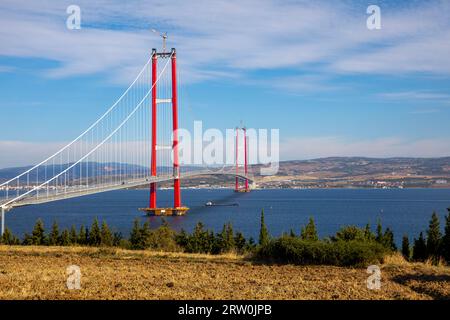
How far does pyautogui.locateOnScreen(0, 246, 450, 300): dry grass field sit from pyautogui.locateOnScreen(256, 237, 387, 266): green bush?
0.35m

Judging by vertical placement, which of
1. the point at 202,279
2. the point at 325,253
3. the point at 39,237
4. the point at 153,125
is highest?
the point at 153,125

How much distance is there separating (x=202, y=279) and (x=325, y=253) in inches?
116

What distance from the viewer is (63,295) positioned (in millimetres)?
7777

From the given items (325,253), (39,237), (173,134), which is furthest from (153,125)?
(325,253)

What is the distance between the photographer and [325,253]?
1134cm

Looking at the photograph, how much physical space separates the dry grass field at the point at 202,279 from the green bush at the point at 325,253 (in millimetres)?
355

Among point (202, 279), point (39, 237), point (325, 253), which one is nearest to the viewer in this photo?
point (202, 279)

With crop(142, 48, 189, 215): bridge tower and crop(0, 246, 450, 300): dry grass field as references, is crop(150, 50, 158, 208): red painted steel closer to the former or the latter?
crop(142, 48, 189, 215): bridge tower

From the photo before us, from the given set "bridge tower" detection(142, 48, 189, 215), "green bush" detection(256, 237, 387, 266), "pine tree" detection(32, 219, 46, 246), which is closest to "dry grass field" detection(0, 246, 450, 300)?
"green bush" detection(256, 237, 387, 266)

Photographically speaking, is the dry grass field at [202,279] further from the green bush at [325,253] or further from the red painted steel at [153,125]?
the red painted steel at [153,125]

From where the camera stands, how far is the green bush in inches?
439

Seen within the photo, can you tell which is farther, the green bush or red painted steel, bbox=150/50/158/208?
red painted steel, bbox=150/50/158/208

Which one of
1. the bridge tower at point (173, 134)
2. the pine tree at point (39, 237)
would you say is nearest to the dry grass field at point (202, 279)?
the pine tree at point (39, 237)

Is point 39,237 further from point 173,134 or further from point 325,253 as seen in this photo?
point 173,134
